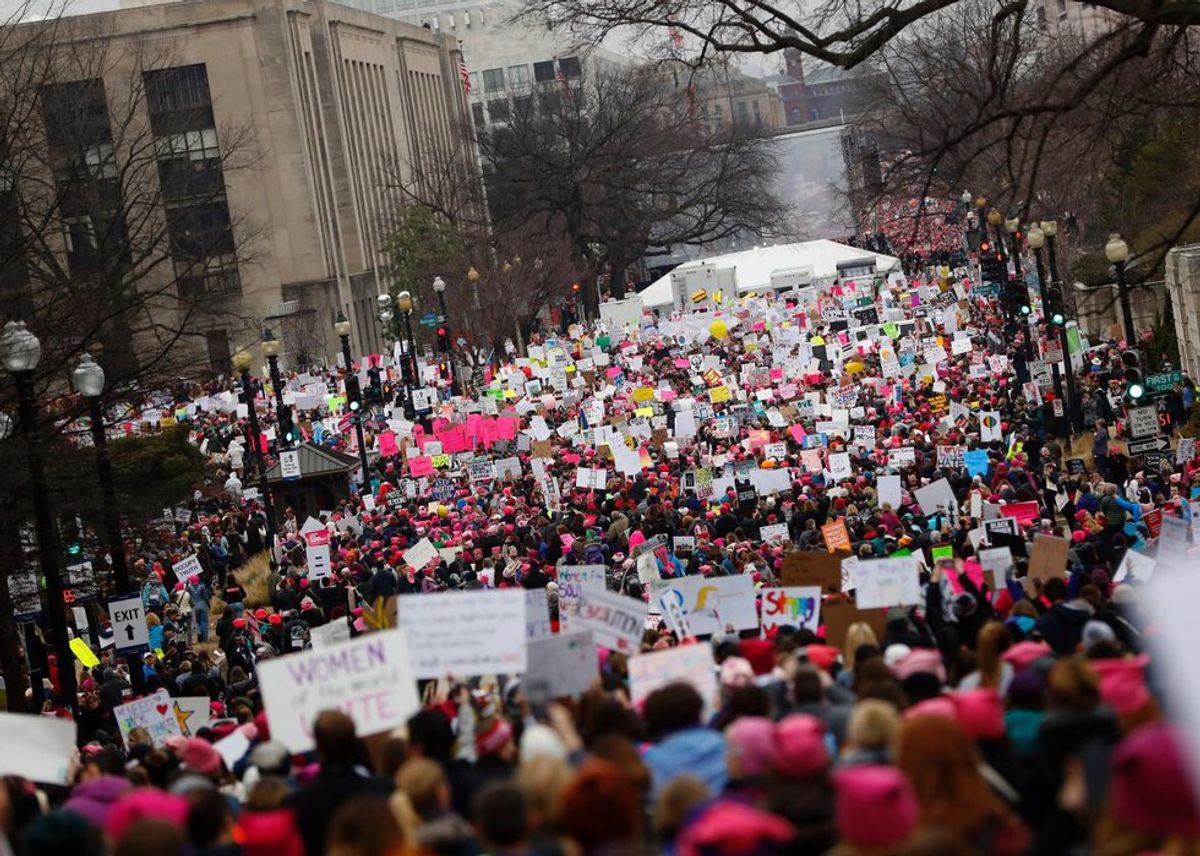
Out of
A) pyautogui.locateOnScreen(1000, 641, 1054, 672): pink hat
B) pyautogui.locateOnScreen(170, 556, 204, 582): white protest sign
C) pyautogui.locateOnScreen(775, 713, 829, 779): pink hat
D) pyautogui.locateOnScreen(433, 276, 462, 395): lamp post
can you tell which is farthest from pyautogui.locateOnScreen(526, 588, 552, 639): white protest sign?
pyautogui.locateOnScreen(433, 276, 462, 395): lamp post

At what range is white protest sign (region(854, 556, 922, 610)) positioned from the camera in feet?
43.5

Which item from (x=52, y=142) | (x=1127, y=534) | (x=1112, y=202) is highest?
(x=52, y=142)

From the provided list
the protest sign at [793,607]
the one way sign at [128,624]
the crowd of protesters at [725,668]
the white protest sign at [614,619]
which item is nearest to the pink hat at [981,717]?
the crowd of protesters at [725,668]

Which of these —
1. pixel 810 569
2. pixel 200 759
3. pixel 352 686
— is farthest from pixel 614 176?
pixel 352 686

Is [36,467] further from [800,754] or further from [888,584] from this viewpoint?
[800,754]

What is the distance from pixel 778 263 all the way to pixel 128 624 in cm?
6417

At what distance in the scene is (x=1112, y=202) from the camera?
173ft

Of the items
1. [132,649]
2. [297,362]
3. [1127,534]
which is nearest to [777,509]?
[1127,534]

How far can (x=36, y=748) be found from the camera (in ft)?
38.1

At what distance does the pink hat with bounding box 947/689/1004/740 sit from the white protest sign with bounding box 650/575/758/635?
272 inches

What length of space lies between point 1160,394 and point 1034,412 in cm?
383

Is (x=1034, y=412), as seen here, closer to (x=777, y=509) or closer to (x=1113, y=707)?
(x=777, y=509)

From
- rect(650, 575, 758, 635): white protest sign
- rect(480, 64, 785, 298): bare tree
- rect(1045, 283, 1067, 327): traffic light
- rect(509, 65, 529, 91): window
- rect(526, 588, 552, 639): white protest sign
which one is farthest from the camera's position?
rect(509, 65, 529, 91): window

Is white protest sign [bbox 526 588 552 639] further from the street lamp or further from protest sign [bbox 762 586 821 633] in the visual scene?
the street lamp
